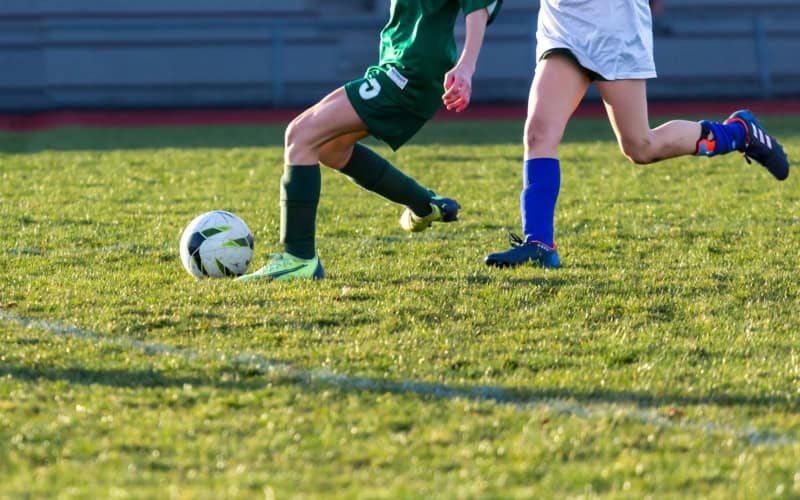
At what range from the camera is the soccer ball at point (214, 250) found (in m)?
5.14

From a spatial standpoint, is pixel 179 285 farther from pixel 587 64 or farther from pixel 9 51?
pixel 9 51

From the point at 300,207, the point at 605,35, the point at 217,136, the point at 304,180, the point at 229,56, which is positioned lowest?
the point at 217,136

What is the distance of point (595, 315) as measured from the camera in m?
4.34

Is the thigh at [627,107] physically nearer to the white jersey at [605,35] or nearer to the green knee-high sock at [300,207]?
the white jersey at [605,35]

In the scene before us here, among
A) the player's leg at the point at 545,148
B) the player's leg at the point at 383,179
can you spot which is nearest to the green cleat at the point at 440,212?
the player's leg at the point at 383,179

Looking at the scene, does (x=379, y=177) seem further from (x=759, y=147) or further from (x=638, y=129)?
(x=759, y=147)

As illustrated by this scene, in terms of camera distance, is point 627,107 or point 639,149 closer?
point 627,107

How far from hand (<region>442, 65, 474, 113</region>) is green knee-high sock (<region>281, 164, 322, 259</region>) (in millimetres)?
649

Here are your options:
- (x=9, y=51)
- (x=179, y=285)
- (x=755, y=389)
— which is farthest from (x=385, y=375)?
(x=9, y=51)

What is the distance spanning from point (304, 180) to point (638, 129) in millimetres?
1451

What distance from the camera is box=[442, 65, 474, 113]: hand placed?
15.5 ft

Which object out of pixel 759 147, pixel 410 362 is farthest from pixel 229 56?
pixel 410 362

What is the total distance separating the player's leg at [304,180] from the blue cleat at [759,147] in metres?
1.96

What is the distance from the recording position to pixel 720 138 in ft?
19.0
